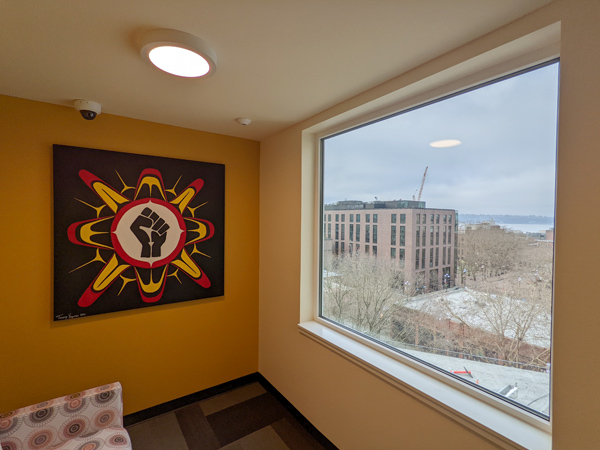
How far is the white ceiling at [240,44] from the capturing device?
1079 mm

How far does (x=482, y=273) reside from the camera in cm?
142

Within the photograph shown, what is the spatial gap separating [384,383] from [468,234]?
0.98 metres

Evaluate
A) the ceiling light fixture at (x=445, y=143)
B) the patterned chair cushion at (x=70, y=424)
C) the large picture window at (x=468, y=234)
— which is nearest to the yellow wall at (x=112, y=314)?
the patterned chair cushion at (x=70, y=424)

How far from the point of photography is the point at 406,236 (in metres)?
1.80

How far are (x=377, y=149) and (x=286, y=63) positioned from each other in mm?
853

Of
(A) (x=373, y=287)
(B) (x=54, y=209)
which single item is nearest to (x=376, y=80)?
(A) (x=373, y=287)

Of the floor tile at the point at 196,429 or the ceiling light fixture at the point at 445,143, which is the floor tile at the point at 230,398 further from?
the ceiling light fixture at the point at 445,143

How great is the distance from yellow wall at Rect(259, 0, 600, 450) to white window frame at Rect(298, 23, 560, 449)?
1.6 inches

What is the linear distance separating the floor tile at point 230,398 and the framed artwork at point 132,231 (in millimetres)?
944

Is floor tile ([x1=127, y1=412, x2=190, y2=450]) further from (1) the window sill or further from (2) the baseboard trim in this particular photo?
(1) the window sill

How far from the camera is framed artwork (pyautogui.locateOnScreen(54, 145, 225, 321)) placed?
2064mm

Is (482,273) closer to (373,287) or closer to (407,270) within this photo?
(407,270)
